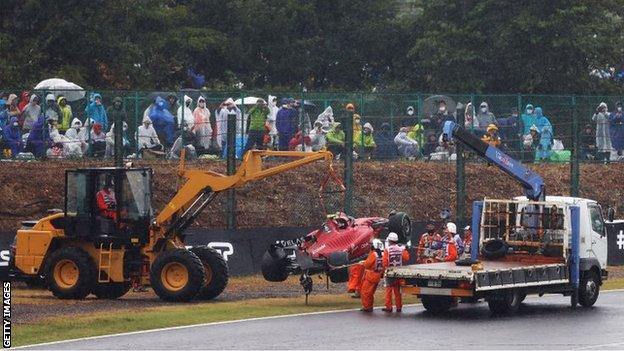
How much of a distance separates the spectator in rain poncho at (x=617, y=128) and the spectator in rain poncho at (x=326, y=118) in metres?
7.98

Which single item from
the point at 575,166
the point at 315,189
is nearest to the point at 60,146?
the point at 315,189

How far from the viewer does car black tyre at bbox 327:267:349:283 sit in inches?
1126

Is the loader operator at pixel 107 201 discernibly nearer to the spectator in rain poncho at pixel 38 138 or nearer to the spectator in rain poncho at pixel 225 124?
the spectator in rain poncho at pixel 38 138

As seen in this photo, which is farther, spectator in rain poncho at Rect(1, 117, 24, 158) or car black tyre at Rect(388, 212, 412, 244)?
spectator in rain poncho at Rect(1, 117, 24, 158)

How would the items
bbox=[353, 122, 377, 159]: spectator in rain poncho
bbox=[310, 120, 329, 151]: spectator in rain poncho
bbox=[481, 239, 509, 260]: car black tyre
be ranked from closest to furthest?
bbox=[481, 239, 509, 260]: car black tyre
bbox=[310, 120, 329, 151]: spectator in rain poncho
bbox=[353, 122, 377, 159]: spectator in rain poncho

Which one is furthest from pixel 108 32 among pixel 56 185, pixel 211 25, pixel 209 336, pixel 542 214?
pixel 209 336

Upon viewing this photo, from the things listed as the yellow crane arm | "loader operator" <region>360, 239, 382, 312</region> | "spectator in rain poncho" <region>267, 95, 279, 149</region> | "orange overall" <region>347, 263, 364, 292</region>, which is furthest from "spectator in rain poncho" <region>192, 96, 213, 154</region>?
"loader operator" <region>360, 239, 382, 312</region>

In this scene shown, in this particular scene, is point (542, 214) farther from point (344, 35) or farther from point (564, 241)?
point (344, 35)

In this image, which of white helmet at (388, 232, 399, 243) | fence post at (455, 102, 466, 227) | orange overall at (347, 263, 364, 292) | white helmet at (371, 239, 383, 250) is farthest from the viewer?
fence post at (455, 102, 466, 227)

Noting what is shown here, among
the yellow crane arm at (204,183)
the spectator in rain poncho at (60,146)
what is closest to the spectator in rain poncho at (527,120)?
the yellow crane arm at (204,183)

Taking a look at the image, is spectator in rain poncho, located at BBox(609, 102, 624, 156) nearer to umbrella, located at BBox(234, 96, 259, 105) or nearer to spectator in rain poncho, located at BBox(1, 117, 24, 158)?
umbrella, located at BBox(234, 96, 259, 105)

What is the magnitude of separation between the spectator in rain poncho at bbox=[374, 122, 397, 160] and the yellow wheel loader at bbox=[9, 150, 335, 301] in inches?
343

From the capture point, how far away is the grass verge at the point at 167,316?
74.7ft

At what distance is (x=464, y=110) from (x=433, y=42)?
1701cm
